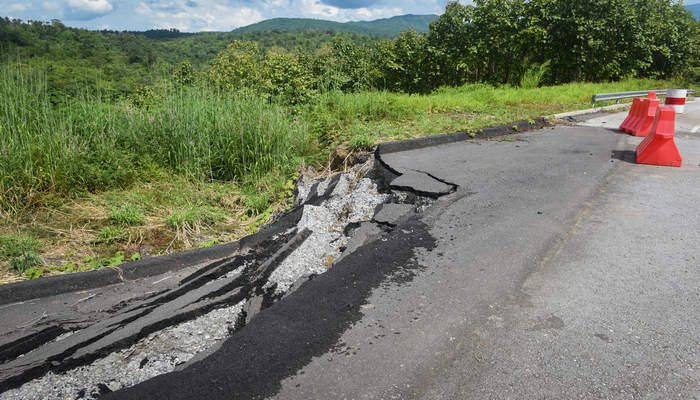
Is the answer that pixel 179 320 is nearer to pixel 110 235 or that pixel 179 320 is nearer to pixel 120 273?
pixel 120 273

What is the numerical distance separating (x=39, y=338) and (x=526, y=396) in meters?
2.97

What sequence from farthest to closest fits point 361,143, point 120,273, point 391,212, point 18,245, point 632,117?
point 632,117 → point 361,143 → point 391,212 → point 18,245 → point 120,273

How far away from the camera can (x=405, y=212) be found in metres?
4.47

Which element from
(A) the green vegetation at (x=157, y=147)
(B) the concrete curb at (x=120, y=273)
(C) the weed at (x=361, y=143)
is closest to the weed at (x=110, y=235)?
(A) the green vegetation at (x=157, y=147)

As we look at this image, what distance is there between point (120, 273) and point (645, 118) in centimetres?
894

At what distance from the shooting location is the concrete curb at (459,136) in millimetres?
6943

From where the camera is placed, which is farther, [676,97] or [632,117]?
[676,97]

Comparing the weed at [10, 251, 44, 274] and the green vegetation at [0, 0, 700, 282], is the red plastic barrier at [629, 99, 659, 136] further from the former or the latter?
the weed at [10, 251, 44, 274]

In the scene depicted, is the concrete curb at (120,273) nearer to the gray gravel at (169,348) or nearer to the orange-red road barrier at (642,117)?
the gray gravel at (169,348)

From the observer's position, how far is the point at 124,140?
19.1 ft

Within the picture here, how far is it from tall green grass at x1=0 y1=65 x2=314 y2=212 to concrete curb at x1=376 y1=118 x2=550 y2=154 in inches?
58.1

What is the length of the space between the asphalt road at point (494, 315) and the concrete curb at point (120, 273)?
4.27 feet

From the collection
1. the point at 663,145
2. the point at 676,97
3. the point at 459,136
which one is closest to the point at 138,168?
the point at 459,136

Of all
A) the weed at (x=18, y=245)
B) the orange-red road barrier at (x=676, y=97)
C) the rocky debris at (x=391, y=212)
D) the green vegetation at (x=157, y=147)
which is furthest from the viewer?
the orange-red road barrier at (x=676, y=97)
